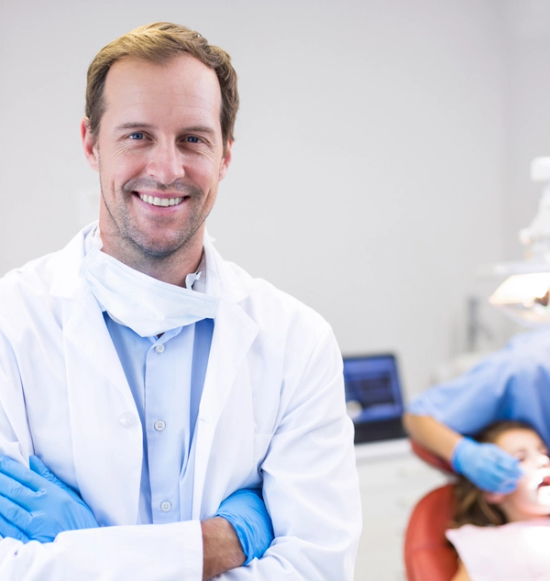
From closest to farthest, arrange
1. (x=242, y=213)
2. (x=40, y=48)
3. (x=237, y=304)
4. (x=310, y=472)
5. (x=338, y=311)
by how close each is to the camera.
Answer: (x=310, y=472), (x=237, y=304), (x=40, y=48), (x=242, y=213), (x=338, y=311)

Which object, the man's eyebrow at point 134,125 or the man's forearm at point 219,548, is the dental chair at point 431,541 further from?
the man's eyebrow at point 134,125

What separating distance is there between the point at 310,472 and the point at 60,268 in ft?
1.92

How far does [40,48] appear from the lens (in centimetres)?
230

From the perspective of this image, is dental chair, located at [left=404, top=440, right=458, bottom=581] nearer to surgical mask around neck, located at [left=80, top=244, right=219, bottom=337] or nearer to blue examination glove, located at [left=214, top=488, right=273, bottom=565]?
blue examination glove, located at [left=214, top=488, right=273, bottom=565]

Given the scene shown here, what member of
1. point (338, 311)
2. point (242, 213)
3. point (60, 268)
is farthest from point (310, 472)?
point (338, 311)

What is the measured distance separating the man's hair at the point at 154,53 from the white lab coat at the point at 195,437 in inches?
11.5

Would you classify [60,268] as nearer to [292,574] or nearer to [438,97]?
[292,574]

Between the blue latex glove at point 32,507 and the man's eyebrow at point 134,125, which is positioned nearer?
the blue latex glove at point 32,507

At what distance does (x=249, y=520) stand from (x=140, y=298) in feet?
1.38

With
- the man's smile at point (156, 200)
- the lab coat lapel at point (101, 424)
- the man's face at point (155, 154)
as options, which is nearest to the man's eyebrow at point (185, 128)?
the man's face at point (155, 154)

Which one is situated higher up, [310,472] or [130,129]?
[130,129]

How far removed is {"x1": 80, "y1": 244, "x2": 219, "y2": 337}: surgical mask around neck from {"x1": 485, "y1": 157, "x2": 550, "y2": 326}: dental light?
0.50 metres

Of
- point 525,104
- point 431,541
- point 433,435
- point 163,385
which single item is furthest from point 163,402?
point 525,104

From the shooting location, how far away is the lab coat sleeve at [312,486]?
3.37 ft
